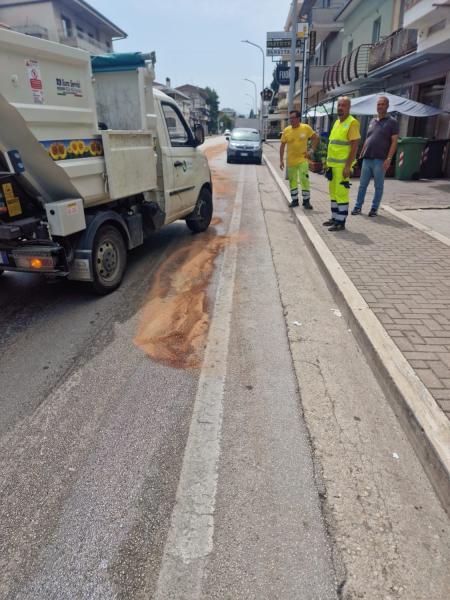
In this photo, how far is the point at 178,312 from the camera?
4.50m

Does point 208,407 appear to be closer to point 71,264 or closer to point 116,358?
point 116,358

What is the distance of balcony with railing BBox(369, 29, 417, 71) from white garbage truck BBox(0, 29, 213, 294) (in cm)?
1354

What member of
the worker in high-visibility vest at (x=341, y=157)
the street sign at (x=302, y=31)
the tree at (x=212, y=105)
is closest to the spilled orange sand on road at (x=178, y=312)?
the worker in high-visibility vest at (x=341, y=157)

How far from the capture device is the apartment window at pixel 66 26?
3399 cm

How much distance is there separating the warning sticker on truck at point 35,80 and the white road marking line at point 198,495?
262cm

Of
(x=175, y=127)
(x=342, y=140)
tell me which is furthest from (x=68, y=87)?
(x=342, y=140)

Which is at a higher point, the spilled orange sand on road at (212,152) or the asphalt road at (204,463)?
the spilled orange sand on road at (212,152)

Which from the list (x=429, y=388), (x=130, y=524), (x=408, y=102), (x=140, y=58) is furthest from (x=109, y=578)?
(x=408, y=102)

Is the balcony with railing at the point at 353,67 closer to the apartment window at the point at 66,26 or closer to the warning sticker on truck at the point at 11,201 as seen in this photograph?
the warning sticker on truck at the point at 11,201

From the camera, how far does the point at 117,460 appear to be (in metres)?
2.51

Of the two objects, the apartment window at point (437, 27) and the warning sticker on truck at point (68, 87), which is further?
the apartment window at point (437, 27)

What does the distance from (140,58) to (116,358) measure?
3.82 meters

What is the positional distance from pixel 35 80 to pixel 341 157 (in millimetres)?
4737

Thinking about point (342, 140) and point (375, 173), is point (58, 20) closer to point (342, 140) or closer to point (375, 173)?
point (375, 173)
